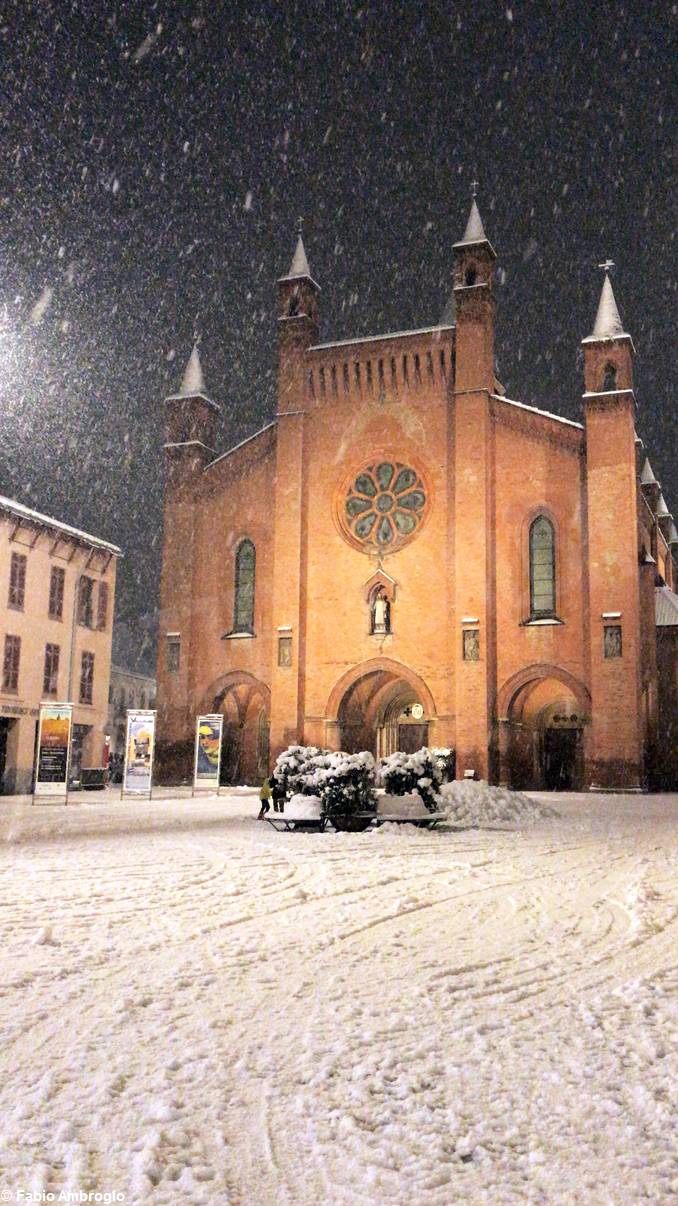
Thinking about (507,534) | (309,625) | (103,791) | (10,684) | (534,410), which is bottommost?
(103,791)

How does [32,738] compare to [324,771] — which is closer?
[324,771]

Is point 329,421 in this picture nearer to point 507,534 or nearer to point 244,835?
point 507,534

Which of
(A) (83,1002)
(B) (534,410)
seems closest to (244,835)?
(A) (83,1002)

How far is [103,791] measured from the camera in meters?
31.9

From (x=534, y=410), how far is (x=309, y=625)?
10264 millimetres

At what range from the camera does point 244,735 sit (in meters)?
36.9

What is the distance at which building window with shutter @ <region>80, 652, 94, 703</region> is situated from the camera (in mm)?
35125

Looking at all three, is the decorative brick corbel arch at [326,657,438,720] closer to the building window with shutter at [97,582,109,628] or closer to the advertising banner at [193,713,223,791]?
the advertising banner at [193,713,223,791]

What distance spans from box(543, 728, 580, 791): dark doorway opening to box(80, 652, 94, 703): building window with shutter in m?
16.3

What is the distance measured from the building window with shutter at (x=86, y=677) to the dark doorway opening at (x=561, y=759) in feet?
53.4

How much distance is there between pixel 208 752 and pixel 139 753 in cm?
256

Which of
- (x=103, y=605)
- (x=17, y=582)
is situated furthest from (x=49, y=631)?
(x=103, y=605)

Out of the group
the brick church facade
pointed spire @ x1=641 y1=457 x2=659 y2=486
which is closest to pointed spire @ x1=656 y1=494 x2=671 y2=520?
pointed spire @ x1=641 y1=457 x2=659 y2=486

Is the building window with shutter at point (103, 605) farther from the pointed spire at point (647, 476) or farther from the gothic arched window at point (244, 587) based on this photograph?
the pointed spire at point (647, 476)
